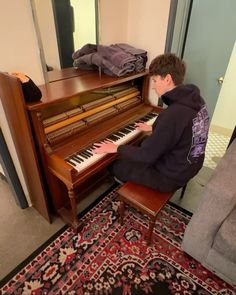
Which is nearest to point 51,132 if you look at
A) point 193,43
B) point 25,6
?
point 25,6

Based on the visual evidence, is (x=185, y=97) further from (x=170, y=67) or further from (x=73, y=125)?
(x=73, y=125)

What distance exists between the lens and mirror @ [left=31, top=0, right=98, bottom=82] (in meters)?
1.31

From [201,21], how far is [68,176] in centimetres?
220

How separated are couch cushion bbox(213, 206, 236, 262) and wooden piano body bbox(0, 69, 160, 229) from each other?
0.88m

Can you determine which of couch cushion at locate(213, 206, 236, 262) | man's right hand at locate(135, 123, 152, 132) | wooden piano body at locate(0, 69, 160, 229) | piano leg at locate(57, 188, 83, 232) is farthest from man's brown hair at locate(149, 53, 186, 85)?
piano leg at locate(57, 188, 83, 232)

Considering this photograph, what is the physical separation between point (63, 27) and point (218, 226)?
1742mm

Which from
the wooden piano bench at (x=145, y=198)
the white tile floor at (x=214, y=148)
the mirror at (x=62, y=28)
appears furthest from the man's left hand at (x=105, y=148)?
the white tile floor at (x=214, y=148)

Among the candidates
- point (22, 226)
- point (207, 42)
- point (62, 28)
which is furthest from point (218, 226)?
point (207, 42)

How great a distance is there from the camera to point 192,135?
1265mm

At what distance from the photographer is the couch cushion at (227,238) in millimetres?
1117

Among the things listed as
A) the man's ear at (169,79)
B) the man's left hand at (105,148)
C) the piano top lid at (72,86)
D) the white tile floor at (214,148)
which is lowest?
the white tile floor at (214,148)

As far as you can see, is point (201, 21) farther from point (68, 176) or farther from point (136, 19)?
point (68, 176)

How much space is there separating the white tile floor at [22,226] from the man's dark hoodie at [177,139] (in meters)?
0.69

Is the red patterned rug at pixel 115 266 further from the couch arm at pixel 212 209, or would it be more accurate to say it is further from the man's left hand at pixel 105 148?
the man's left hand at pixel 105 148
